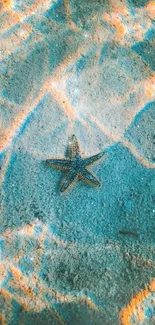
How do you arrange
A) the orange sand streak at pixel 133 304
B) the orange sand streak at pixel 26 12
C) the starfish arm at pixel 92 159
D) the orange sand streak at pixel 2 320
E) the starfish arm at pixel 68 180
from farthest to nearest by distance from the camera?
the orange sand streak at pixel 26 12 → the starfish arm at pixel 92 159 → the starfish arm at pixel 68 180 → the orange sand streak at pixel 133 304 → the orange sand streak at pixel 2 320

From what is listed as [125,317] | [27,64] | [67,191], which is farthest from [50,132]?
[125,317]

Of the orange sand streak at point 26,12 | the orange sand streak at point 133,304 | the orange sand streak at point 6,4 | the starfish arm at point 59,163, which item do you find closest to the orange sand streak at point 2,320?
the orange sand streak at point 133,304

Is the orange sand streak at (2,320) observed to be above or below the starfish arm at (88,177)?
below

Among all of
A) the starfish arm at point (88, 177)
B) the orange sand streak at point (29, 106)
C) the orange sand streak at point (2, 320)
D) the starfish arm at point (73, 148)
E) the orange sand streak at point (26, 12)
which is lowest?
the orange sand streak at point (2, 320)

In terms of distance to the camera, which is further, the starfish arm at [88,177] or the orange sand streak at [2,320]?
the starfish arm at [88,177]

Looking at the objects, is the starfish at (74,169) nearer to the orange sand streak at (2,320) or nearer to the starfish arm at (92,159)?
the starfish arm at (92,159)

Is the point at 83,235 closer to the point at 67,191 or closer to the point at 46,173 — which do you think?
the point at 67,191

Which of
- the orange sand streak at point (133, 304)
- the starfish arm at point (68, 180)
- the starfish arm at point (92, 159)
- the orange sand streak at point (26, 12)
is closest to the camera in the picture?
the orange sand streak at point (133, 304)

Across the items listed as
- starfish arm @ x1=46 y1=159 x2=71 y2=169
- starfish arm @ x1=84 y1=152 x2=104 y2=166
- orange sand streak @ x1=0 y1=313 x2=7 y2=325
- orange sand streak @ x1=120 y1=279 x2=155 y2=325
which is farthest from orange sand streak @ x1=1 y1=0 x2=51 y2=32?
orange sand streak @ x1=120 y1=279 x2=155 y2=325
